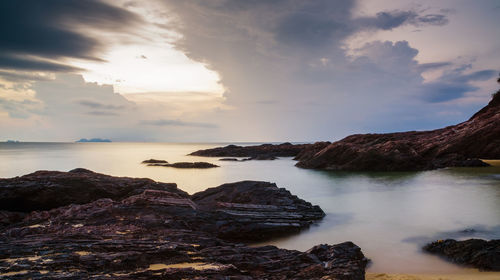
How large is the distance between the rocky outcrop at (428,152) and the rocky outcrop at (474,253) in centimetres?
2584

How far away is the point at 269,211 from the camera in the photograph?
11.5 m

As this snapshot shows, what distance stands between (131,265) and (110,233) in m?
2.11

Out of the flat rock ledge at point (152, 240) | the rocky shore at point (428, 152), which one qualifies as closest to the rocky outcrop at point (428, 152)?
the rocky shore at point (428, 152)

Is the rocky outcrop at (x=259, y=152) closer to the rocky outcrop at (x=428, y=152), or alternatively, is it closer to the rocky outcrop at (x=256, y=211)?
the rocky outcrop at (x=428, y=152)

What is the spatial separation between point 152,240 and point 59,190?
756cm

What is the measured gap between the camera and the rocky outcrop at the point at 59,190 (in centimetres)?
1118

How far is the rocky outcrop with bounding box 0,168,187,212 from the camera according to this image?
1118 cm

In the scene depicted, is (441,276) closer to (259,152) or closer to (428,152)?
(428,152)

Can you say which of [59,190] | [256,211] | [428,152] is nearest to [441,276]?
[256,211]

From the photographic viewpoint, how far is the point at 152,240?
6.86m

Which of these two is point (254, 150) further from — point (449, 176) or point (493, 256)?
point (493, 256)

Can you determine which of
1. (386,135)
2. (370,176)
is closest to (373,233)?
(370,176)

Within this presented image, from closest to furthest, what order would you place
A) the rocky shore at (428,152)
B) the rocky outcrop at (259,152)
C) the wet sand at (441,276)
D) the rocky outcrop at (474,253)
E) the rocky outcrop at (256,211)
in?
the wet sand at (441,276)
the rocky outcrop at (474,253)
the rocky outcrop at (256,211)
the rocky shore at (428,152)
the rocky outcrop at (259,152)

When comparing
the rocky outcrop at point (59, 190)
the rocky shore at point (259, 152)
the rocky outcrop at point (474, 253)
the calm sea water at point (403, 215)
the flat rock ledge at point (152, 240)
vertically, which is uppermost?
the rocky shore at point (259, 152)
